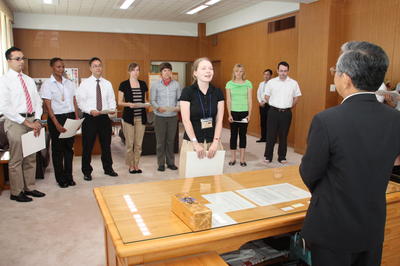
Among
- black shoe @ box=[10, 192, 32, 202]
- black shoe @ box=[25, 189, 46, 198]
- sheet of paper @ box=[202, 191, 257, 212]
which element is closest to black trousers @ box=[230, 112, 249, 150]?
black shoe @ box=[25, 189, 46, 198]

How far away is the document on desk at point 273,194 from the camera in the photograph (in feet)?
6.54

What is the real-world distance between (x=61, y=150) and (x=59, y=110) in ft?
1.74

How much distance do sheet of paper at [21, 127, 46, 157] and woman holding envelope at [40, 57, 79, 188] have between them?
338 millimetres

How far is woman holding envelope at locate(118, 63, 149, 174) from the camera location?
4965mm

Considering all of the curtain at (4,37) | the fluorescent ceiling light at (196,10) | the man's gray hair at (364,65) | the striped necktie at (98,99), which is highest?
the fluorescent ceiling light at (196,10)

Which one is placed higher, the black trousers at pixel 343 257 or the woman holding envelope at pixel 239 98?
the woman holding envelope at pixel 239 98

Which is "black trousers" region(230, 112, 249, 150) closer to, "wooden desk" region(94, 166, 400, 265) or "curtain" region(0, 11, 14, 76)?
"wooden desk" region(94, 166, 400, 265)

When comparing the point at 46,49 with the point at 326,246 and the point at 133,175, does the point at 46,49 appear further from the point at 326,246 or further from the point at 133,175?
the point at 326,246

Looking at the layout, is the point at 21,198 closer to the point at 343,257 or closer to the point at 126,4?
the point at 343,257

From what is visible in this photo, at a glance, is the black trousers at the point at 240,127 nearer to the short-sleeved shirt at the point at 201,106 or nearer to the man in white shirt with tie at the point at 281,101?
the man in white shirt with tie at the point at 281,101

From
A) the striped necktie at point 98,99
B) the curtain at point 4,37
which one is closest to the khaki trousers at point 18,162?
the striped necktie at point 98,99

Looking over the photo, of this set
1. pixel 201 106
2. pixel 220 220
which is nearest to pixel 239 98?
pixel 201 106

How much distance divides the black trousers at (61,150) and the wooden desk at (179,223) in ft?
8.66

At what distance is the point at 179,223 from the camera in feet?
5.46
